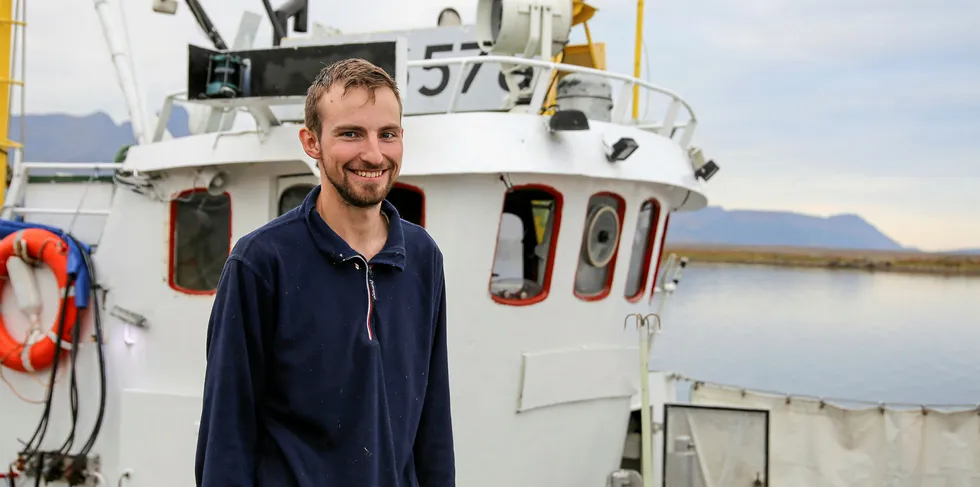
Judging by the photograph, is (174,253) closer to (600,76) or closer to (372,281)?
(600,76)

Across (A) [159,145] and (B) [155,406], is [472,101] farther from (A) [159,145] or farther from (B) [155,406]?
(B) [155,406]

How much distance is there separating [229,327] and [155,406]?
522cm

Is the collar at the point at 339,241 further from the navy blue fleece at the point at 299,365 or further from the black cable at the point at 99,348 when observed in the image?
the black cable at the point at 99,348

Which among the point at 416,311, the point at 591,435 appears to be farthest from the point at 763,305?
the point at 416,311

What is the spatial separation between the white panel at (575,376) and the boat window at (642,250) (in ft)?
2.03

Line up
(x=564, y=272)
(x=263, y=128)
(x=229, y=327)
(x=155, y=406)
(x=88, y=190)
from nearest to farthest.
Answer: (x=229, y=327) → (x=263, y=128) → (x=564, y=272) → (x=155, y=406) → (x=88, y=190)

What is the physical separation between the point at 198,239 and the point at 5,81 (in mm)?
3050

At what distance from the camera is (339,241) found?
6.95 ft

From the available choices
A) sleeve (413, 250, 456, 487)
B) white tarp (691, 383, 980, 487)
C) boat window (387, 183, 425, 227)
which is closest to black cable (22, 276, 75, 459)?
boat window (387, 183, 425, 227)

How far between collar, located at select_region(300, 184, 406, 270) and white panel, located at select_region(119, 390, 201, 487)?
16.0 ft

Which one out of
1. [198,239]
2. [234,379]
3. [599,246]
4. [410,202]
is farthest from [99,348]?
[234,379]

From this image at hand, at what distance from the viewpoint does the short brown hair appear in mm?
2053

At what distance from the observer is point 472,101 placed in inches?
274

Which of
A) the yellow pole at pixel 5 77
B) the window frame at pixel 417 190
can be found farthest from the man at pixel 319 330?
the yellow pole at pixel 5 77
